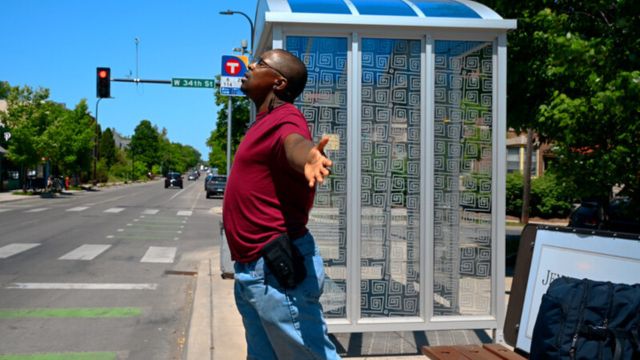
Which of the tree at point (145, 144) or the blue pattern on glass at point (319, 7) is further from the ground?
the tree at point (145, 144)

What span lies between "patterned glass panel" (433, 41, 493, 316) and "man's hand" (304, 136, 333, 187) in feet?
10.6

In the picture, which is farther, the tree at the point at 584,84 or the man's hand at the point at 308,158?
the tree at the point at 584,84

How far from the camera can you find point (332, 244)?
5.11 meters

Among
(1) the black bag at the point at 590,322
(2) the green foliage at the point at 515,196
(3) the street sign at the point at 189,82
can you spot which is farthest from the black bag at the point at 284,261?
(2) the green foliage at the point at 515,196

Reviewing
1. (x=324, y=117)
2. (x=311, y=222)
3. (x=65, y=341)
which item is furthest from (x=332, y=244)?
(x=65, y=341)

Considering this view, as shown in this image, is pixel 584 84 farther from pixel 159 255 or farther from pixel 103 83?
pixel 103 83

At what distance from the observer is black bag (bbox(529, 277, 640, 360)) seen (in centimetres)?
252

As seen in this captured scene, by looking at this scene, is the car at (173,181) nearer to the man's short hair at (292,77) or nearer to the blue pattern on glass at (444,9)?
the blue pattern on glass at (444,9)

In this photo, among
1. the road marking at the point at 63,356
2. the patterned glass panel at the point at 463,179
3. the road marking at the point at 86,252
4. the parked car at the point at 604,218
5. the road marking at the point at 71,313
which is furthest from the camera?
the road marking at the point at 86,252

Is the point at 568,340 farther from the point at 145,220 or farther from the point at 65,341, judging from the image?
the point at 145,220

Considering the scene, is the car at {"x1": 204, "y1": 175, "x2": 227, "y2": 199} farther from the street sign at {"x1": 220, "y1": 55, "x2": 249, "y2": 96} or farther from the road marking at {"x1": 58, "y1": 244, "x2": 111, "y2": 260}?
the street sign at {"x1": 220, "y1": 55, "x2": 249, "y2": 96}

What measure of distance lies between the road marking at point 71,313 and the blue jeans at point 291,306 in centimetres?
526

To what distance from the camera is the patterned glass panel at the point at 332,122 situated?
5039 millimetres

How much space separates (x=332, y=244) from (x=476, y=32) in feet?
6.95
